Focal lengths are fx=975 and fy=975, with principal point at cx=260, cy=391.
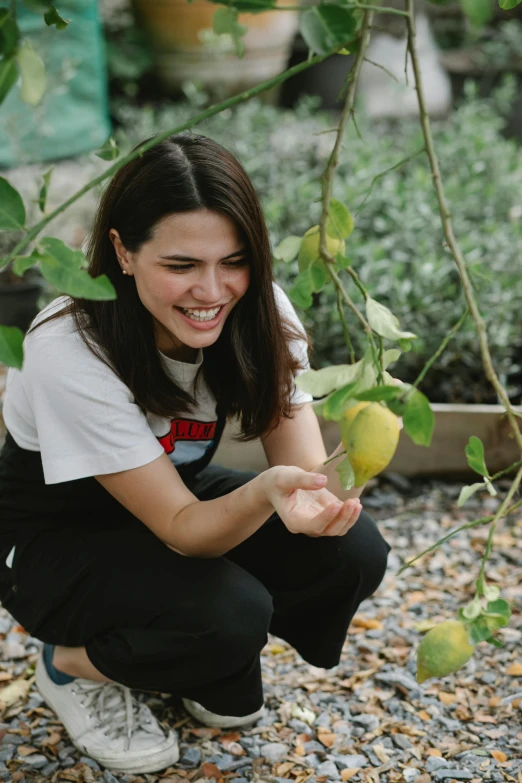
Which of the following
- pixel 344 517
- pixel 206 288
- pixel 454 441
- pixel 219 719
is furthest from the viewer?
pixel 454 441

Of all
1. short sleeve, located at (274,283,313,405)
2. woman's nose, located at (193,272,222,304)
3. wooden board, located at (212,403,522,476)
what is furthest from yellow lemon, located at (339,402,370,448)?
wooden board, located at (212,403,522,476)

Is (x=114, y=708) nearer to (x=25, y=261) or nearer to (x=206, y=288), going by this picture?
(x=206, y=288)

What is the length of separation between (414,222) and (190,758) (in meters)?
2.10

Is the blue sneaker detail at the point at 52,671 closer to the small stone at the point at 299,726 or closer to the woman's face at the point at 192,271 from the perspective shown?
the small stone at the point at 299,726

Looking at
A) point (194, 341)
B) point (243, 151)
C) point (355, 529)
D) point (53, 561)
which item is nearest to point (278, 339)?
point (194, 341)

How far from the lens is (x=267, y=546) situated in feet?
5.98

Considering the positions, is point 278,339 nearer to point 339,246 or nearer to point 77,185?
point 339,246

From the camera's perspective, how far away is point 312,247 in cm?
96

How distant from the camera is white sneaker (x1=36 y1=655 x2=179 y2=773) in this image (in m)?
1.70

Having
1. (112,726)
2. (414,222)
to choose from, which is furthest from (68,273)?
(414,222)

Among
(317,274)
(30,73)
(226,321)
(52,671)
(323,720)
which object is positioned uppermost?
(30,73)

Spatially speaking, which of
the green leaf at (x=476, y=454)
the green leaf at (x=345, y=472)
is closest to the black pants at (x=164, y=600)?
the green leaf at (x=345, y=472)

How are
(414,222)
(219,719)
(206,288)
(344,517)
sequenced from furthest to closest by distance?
Answer: (414,222)
(219,719)
(206,288)
(344,517)

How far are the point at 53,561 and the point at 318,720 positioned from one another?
0.61 m
